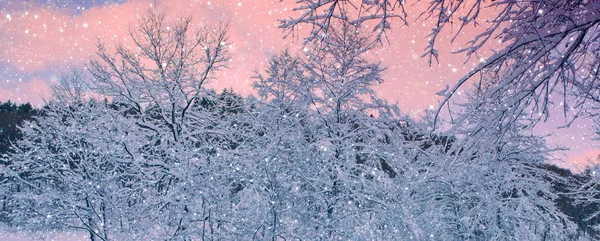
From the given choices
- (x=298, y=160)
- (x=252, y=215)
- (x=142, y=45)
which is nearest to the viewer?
(x=252, y=215)

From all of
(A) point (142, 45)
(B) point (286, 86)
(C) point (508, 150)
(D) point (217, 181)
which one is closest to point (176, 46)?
(A) point (142, 45)

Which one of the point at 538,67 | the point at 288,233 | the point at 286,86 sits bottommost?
the point at 288,233

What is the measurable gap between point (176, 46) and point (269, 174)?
602 centimetres

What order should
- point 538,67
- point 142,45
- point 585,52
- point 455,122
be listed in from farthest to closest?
point 142,45, point 455,122, point 538,67, point 585,52

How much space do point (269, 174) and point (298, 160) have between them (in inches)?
49.4

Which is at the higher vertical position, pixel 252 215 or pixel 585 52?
pixel 585 52

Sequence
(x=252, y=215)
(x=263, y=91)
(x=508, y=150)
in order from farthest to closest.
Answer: (x=508, y=150) → (x=263, y=91) → (x=252, y=215)

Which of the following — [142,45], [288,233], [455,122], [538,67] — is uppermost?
[142,45]

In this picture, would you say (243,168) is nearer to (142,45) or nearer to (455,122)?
(455,122)

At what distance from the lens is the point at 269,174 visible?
6879 millimetres

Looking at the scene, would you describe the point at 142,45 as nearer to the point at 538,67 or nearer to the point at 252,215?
the point at 252,215

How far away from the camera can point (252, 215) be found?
669 centimetres

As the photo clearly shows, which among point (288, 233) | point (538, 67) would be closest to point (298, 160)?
point (288, 233)

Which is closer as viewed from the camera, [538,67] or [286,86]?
[538,67]
